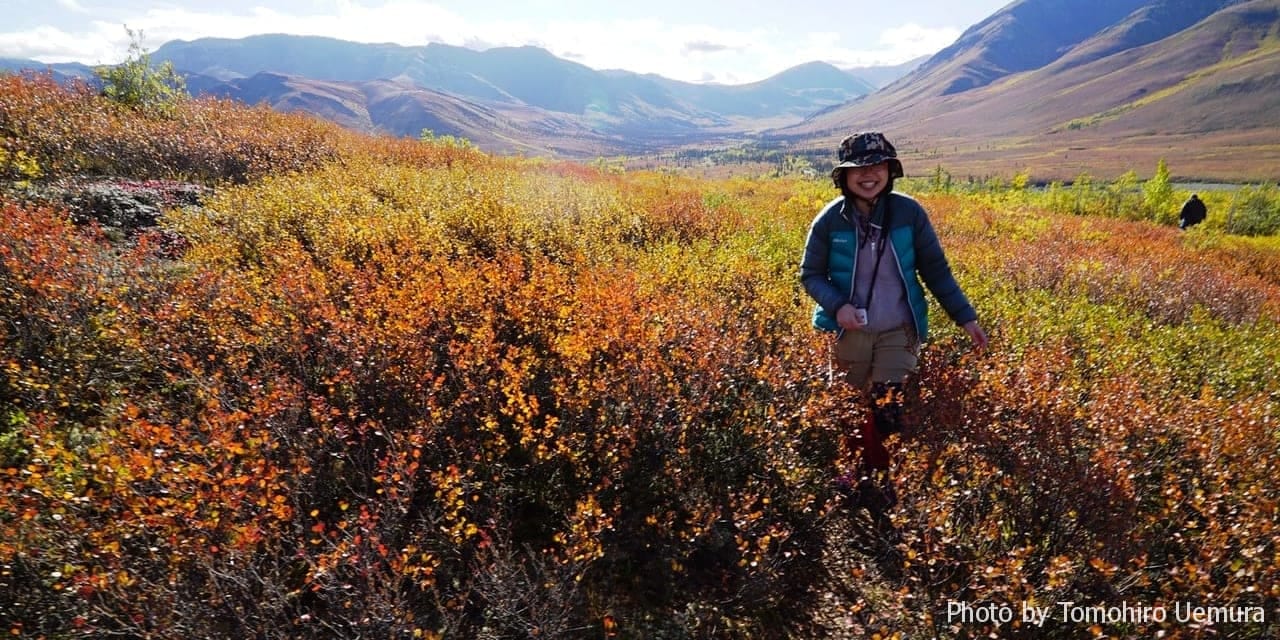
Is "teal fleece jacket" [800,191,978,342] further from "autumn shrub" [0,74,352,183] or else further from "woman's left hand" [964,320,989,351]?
"autumn shrub" [0,74,352,183]

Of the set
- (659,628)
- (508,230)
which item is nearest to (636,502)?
(659,628)

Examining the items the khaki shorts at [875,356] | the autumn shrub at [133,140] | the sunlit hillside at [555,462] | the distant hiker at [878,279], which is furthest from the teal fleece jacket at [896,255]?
the autumn shrub at [133,140]

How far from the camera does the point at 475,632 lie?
7.95 ft

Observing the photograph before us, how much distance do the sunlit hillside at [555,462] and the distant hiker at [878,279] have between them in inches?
9.3

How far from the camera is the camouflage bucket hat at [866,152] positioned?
3354 millimetres

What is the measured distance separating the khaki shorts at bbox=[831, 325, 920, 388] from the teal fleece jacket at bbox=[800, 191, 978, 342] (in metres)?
0.13

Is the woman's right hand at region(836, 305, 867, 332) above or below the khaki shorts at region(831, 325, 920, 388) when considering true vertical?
above

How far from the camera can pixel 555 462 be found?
316 centimetres

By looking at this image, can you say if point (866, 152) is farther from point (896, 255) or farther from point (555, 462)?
point (555, 462)

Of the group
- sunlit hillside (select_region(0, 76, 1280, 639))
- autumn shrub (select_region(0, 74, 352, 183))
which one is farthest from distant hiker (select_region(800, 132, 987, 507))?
autumn shrub (select_region(0, 74, 352, 183))

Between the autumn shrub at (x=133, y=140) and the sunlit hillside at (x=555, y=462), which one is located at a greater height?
the autumn shrub at (x=133, y=140)

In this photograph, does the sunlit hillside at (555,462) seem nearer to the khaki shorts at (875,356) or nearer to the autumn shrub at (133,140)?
the khaki shorts at (875,356)

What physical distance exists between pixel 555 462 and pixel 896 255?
2.55m

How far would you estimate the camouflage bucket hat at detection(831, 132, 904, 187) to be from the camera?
3354mm
